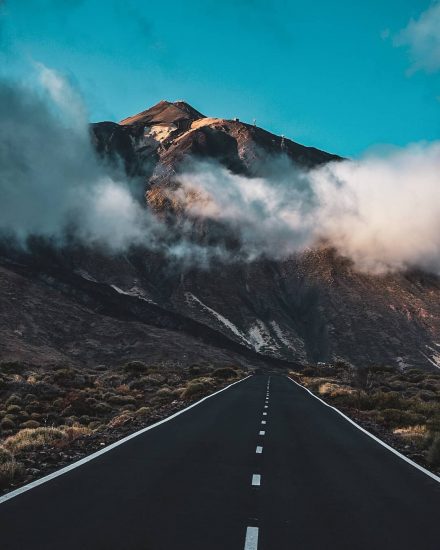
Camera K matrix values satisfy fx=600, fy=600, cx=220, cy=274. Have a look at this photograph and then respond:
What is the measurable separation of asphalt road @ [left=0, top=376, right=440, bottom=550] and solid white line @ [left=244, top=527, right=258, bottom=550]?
0.04 feet

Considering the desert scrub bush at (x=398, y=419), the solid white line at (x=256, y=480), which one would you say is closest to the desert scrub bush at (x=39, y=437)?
the solid white line at (x=256, y=480)

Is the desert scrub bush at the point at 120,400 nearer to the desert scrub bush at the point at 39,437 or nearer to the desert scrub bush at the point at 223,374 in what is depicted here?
the desert scrub bush at the point at 39,437

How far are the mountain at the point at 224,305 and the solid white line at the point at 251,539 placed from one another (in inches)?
3716

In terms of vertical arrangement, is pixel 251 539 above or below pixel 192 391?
below

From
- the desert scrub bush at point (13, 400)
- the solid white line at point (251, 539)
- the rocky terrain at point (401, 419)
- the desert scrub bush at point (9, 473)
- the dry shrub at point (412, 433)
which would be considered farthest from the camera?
the desert scrub bush at point (13, 400)

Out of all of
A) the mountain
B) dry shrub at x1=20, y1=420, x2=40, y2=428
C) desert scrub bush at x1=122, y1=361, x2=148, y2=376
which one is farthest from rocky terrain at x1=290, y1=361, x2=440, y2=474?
the mountain

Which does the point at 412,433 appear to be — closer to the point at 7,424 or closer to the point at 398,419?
the point at 398,419

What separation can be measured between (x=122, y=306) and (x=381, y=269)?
267ft

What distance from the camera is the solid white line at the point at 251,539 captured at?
254 inches

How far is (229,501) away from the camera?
8.70 m

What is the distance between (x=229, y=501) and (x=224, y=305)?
148m

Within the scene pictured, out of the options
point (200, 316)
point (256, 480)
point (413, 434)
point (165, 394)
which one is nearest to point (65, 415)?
point (165, 394)

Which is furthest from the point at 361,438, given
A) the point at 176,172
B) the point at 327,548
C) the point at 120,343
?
the point at 176,172

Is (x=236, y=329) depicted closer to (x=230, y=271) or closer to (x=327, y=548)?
(x=230, y=271)
